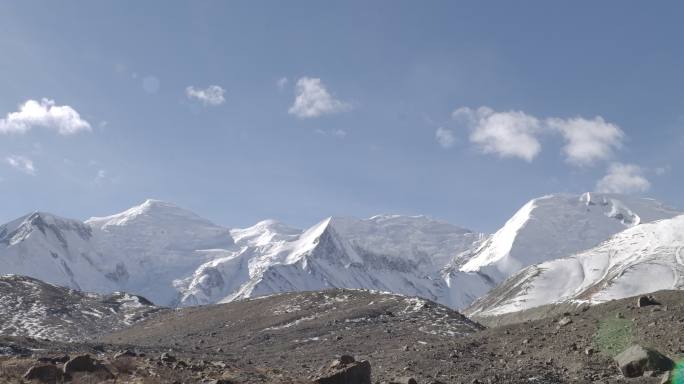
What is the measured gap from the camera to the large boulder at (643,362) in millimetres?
28719

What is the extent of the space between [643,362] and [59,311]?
9542cm

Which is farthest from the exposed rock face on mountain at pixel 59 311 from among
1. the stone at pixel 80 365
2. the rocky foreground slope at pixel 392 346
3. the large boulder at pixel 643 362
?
the large boulder at pixel 643 362

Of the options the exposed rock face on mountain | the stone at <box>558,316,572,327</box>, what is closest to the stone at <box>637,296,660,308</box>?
the stone at <box>558,316,572,327</box>

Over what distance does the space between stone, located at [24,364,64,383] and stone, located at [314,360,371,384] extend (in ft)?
31.5

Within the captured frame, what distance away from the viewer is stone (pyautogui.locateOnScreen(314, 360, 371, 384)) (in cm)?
Answer: 2673

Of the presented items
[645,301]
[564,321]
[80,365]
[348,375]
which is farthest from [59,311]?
[348,375]

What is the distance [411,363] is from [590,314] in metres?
11.4

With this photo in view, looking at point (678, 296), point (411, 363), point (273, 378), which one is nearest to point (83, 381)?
point (273, 378)

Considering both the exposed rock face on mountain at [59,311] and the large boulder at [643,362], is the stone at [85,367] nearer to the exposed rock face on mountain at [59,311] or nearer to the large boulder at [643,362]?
the large boulder at [643,362]

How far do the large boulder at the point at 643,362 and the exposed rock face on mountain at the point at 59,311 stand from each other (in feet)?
231

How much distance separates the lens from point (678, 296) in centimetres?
4275

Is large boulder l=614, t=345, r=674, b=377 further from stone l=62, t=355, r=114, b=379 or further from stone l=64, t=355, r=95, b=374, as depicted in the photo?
stone l=64, t=355, r=95, b=374

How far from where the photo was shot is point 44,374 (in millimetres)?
24906

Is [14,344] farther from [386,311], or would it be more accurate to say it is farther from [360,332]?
[386,311]
